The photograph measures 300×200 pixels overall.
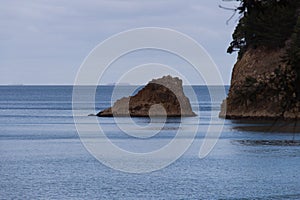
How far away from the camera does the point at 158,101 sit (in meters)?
118

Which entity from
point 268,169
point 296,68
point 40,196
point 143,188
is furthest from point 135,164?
point 296,68

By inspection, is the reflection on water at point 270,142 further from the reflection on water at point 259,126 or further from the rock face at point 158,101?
the rock face at point 158,101

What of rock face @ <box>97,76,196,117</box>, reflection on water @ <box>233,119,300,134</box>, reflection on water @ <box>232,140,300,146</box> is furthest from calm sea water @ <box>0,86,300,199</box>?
rock face @ <box>97,76,196,117</box>

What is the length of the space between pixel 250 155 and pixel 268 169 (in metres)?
9.72

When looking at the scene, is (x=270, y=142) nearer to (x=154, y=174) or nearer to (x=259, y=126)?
(x=259, y=126)

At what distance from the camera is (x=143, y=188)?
40.5m

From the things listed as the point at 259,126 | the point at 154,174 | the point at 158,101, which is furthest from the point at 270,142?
the point at 158,101

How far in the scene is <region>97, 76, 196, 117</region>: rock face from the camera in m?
118

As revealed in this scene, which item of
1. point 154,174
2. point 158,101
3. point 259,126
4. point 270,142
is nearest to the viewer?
point 154,174

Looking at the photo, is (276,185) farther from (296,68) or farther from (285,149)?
(296,68)

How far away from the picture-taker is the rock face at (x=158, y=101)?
118 meters

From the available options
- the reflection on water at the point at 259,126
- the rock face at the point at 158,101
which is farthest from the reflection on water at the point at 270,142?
the rock face at the point at 158,101

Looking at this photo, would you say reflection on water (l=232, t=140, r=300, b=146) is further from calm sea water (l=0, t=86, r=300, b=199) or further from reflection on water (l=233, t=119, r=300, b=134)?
reflection on water (l=233, t=119, r=300, b=134)

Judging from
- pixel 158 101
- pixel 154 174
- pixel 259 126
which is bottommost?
pixel 154 174
